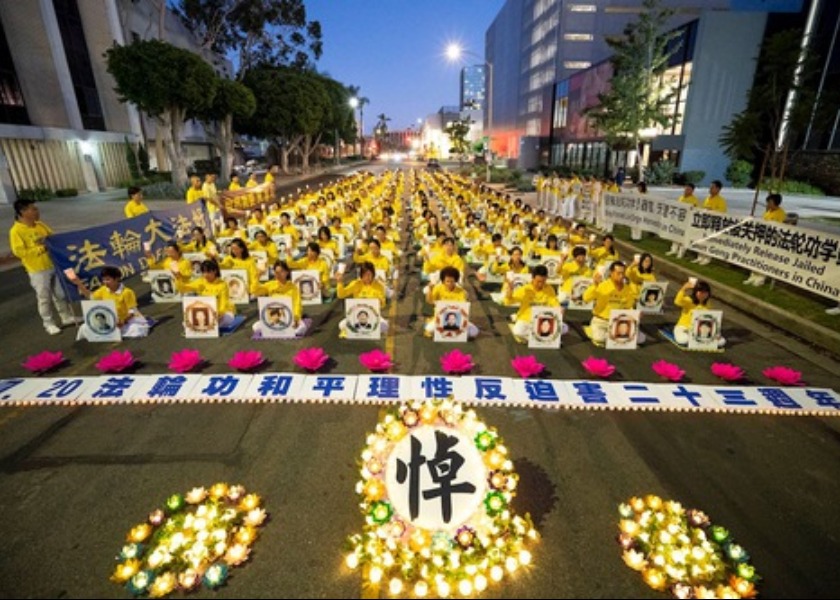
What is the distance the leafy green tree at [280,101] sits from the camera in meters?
46.8

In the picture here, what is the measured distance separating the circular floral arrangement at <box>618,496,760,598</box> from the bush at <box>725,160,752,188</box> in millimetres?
38108

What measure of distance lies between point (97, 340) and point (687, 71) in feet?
134

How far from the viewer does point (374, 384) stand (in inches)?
258

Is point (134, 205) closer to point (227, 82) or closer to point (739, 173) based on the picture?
point (227, 82)

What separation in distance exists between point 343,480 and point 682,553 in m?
3.03

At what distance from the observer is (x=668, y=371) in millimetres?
6750

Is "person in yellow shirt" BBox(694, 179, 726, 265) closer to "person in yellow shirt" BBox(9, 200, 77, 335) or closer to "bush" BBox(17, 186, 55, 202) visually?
"person in yellow shirt" BBox(9, 200, 77, 335)

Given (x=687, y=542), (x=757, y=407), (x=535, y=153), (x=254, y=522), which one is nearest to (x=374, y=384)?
(x=254, y=522)

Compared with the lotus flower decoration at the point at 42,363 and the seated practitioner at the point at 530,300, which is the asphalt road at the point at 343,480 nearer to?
the lotus flower decoration at the point at 42,363

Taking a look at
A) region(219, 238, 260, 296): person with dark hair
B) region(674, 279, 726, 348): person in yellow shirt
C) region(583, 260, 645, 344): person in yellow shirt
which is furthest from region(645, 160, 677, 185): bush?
region(219, 238, 260, 296): person with dark hair

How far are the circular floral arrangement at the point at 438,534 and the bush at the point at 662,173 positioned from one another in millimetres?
36733

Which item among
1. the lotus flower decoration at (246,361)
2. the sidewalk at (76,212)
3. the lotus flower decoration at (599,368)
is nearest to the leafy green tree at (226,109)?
the sidewalk at (76,212)

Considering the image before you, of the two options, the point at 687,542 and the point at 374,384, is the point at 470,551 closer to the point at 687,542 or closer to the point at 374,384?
the point at 687,542

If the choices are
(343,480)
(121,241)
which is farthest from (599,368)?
(121,241)
